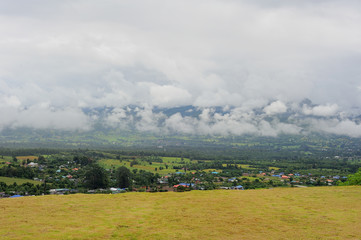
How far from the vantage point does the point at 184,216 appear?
20656 mm

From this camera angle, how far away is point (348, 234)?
55.5 feet

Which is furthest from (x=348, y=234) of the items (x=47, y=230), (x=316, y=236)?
(x=47, y=230)

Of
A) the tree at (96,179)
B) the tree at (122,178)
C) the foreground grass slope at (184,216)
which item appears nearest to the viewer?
the foreground grass slope at (184,216)

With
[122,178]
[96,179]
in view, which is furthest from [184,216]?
[122,178]

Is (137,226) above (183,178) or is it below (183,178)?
above

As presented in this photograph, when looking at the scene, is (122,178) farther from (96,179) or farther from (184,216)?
(184,216)

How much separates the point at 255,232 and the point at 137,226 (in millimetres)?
7732

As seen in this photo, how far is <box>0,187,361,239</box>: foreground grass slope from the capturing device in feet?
54.8

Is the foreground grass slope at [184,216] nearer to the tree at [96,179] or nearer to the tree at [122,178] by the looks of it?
the tree at [96,179]

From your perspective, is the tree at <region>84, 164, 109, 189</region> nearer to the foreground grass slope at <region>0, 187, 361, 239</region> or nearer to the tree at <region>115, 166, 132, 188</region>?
the tree at <region>115, 166, 132, 188</region>

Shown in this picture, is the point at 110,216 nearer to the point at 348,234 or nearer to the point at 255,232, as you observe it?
the point at 255,232

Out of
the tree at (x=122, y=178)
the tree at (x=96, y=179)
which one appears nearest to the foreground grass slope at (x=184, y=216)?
the tree at (x=96, y=179)

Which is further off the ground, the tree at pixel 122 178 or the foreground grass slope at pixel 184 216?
the foreground grass slope at pixel 184 216

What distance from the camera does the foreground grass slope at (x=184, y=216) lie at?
1670cm
